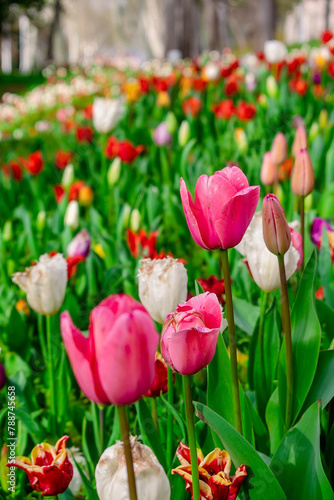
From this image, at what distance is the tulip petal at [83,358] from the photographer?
540 millimetres

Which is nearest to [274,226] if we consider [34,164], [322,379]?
[322,379]

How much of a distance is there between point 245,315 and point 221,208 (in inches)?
24.4

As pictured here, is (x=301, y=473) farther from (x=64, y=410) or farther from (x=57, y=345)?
(x=57, y=345)

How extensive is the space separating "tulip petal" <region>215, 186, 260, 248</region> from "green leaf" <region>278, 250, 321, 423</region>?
10.6 inches

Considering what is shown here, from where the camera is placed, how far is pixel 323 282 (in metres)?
1.31

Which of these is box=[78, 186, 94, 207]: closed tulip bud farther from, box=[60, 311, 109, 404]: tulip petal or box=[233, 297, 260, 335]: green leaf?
box=[60, 311, 109, 404]: tulip petal

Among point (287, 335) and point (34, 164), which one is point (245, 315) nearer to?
point (287, 335)

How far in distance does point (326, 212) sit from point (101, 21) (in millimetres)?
53992

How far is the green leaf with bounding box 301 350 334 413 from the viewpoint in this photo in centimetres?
95

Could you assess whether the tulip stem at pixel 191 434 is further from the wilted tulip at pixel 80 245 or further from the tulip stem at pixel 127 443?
the wilted tulip at pixel 80 245

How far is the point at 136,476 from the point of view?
0.67 meters

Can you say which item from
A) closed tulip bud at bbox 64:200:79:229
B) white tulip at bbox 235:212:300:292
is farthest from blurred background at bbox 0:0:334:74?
white tulip at bbox 235:212:300:292

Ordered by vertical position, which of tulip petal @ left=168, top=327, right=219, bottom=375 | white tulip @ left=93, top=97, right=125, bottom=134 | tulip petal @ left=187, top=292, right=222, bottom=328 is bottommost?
tulip petal @ left=168, top=327, right=219, bottom=375

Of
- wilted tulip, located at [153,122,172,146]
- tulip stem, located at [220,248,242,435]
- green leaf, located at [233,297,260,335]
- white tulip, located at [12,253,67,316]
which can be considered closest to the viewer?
tulip stem, located at [220,248,242,435]
